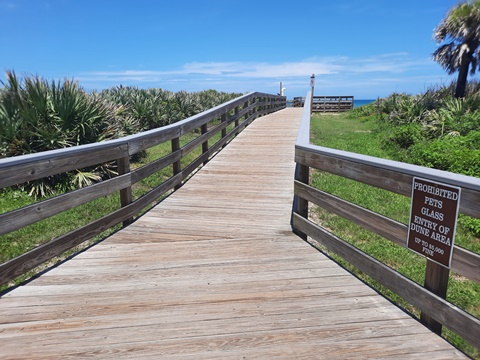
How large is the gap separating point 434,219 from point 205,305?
180 cm

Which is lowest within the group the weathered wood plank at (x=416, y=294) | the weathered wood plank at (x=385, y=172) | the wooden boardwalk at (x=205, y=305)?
the wooden boardwalk at (x=205, y=305)

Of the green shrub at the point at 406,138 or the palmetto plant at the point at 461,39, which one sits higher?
the palmetto plant at the point at 461,39

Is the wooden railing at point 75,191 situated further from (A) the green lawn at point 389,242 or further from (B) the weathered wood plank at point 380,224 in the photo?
(A) the green lawn at point 389,242

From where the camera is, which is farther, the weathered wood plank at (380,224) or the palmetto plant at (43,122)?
the palmetto plant at (43,122)

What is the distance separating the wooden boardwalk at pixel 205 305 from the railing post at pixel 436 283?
0.08 metres

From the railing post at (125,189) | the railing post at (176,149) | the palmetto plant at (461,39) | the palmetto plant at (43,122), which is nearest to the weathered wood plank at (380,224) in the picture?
the railing post at (125,189)

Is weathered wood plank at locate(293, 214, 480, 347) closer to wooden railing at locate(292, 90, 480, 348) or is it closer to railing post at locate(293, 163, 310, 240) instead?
wooden railing at locate(292, 90, 480, 348)

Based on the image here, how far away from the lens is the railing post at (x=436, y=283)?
2.54m

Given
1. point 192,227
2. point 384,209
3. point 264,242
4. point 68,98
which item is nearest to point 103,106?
point 68,98

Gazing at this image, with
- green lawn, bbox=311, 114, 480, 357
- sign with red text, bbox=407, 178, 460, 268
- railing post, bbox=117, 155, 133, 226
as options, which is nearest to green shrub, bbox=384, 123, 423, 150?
green lawn, bbox=311, 114, 480, 357

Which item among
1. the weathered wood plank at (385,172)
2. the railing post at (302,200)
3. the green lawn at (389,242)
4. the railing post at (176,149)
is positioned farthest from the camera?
the railing post at (176,149)

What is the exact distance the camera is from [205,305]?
2.96 m

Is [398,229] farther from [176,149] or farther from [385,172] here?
[176,149]

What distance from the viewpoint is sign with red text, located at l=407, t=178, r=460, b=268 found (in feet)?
7.81
